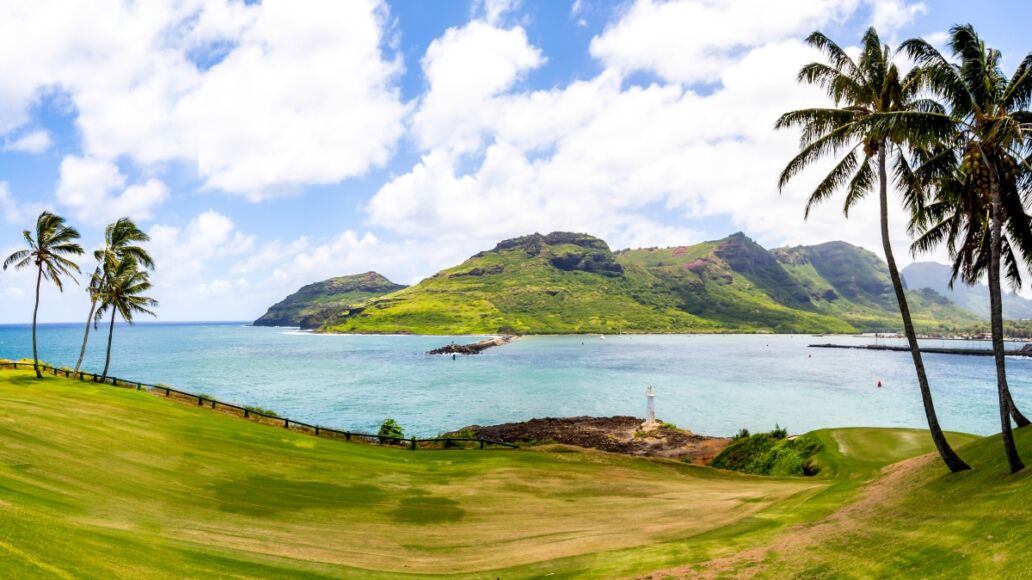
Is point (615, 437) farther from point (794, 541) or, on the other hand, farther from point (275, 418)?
point (794, 541)

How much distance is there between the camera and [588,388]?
111000 millimetres

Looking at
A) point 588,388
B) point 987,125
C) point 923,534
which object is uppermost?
point 987,125

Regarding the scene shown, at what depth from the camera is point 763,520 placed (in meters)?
20.5

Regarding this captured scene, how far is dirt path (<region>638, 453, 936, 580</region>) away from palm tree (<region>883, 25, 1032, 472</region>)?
452 centimetres

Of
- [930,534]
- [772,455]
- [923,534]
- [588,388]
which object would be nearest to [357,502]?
[923,534]

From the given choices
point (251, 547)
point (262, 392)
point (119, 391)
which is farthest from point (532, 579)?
point (262, 392)

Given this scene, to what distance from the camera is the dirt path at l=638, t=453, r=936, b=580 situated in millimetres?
15265

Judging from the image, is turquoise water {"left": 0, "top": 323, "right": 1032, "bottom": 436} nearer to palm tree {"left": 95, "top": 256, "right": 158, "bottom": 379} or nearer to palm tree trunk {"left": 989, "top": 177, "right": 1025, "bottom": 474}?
palm tree {"left": 95, "top": 256, "right": 158, "bottom": 379}

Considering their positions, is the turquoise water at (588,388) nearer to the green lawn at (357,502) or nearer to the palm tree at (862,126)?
the green lawn at (357,502)

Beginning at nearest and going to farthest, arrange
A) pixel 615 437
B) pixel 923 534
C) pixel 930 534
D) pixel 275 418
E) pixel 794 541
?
pixel 930 534 → pixel 923 534 → pixel 794 541 → pixel 275 418 → pixel 615 437

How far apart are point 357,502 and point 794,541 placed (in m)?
18.0

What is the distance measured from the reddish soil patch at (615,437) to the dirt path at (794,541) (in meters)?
27.8

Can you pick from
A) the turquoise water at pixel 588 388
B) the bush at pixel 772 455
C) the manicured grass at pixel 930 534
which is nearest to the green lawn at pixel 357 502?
the manicured grass at pixel 930 534

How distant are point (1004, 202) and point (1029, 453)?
30.6 feet
